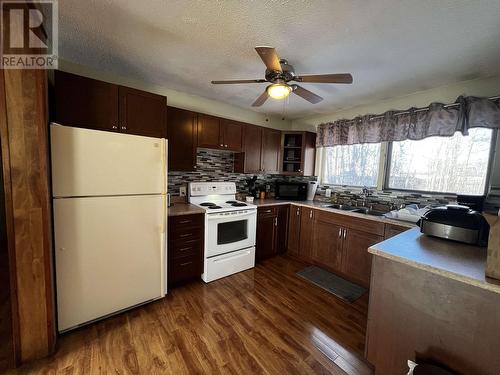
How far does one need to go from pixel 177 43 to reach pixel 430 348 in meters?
2.67

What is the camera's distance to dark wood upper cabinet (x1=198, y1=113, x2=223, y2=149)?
2.74m

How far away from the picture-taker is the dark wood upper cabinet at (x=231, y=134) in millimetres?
2951

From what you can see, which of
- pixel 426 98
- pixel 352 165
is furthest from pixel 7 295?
pixel 426 98

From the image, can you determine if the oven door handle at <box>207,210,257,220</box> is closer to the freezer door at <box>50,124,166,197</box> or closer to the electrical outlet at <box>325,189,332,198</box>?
the freezer door at <box>50,124,166,197</box>

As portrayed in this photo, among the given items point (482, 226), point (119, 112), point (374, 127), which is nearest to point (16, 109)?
point (119, 112)

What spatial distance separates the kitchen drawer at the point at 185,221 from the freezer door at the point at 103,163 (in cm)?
40

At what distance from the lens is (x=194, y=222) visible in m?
2.32

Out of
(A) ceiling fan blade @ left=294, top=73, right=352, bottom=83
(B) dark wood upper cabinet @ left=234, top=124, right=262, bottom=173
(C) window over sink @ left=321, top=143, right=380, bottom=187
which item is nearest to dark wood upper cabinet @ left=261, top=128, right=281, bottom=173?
(B) dark wood upper cabinet @ left=234, top=124, right=262, bottom=173

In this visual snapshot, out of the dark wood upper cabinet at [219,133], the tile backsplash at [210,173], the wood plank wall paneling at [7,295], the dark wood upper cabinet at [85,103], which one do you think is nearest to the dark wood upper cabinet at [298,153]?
the tile backsplash at [210,173]

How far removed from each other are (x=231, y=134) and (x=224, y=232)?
4.71 feet

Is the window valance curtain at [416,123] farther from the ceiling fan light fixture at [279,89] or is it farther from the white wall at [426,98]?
the ceiling fan light fixture at [279,89]

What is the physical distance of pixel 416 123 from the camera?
97.2 inches

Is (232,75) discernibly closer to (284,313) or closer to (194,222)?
(194,222)

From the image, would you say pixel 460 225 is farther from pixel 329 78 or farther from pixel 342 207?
pixel 342 207
